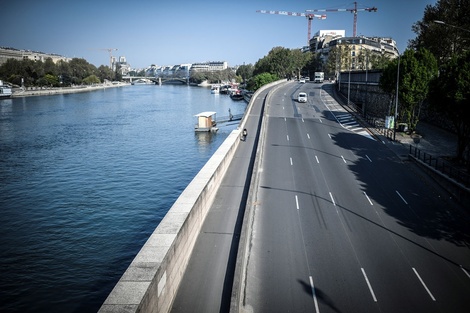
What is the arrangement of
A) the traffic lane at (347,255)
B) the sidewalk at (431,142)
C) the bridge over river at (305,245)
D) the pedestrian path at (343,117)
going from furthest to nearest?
the pedestrian path at (343,117), the sidewalk at (431,142), the traffic lane at (347,255), the bridge over river at (305,245)

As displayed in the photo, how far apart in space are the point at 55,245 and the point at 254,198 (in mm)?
13692

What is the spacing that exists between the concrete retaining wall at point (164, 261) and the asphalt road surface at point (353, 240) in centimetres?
301

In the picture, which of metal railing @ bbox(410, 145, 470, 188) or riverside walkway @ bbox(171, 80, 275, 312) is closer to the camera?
riverside walkway @ bbox(171, 80, 275, 312)

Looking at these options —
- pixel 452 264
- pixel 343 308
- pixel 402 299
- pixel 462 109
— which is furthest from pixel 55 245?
pixel 462 109

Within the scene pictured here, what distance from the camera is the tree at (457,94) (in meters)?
30.3

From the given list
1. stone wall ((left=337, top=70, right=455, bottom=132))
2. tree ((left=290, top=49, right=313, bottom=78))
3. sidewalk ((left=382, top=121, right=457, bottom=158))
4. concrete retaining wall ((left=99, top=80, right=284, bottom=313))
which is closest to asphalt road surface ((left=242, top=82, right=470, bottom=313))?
concrete retaining wall ((left=99, top=80, right=284, bottom=313))

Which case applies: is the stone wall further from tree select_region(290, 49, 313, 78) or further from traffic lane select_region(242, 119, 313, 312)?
tree select_region(290, 49, 313, 78)

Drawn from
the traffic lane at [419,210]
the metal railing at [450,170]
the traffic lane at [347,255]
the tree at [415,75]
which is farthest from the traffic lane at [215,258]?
the tree at [415,75]

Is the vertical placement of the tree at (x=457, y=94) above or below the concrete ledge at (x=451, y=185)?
above

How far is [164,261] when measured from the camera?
543 inches

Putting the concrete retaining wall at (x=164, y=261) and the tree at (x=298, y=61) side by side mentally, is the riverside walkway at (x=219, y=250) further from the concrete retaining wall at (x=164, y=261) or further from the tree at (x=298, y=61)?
the tree at (x=298, y=61)

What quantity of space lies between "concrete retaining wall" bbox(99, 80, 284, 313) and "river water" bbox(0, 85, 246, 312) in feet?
18.7

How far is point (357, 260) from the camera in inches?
686

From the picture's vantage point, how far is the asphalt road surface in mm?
14867
